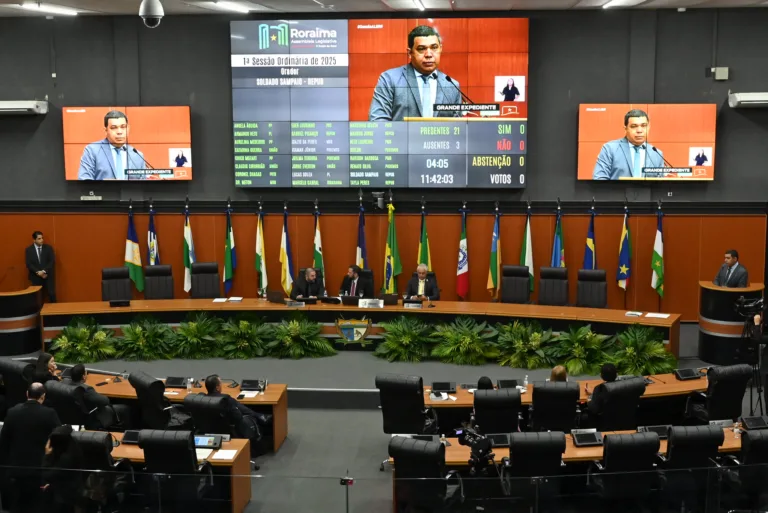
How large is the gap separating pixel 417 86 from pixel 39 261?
6.43 m

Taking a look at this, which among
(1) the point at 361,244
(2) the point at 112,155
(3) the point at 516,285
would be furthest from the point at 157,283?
(3) the point at 516,285

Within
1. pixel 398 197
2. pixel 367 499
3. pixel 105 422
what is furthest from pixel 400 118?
pixel 367 499

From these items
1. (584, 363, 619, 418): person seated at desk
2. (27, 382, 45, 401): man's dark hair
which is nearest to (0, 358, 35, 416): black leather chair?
(27, 382, 45, 401): man's dark hair

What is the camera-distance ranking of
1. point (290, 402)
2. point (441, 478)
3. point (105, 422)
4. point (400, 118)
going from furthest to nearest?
point (400, 118), point (290, 402), point (105, 422), point (441, 478)

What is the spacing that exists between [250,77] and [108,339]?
444 cm

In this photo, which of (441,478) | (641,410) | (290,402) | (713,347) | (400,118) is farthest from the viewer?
(400,118)

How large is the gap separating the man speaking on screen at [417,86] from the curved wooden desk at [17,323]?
555 cm

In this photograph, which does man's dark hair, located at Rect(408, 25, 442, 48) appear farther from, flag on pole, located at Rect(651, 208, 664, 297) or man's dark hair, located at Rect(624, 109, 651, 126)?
flag on pole, located at Rect(651, 208, 664, 297)

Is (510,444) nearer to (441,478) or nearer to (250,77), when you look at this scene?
(441,478)

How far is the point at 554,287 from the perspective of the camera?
11523 millimetres

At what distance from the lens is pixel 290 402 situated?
9.47m

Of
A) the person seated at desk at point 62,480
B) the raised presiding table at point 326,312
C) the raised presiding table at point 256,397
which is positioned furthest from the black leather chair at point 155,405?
the raised presiding table at point 326,312

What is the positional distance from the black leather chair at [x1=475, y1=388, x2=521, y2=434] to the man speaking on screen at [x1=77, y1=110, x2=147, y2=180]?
7.63m

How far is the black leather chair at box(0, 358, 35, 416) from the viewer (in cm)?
833
